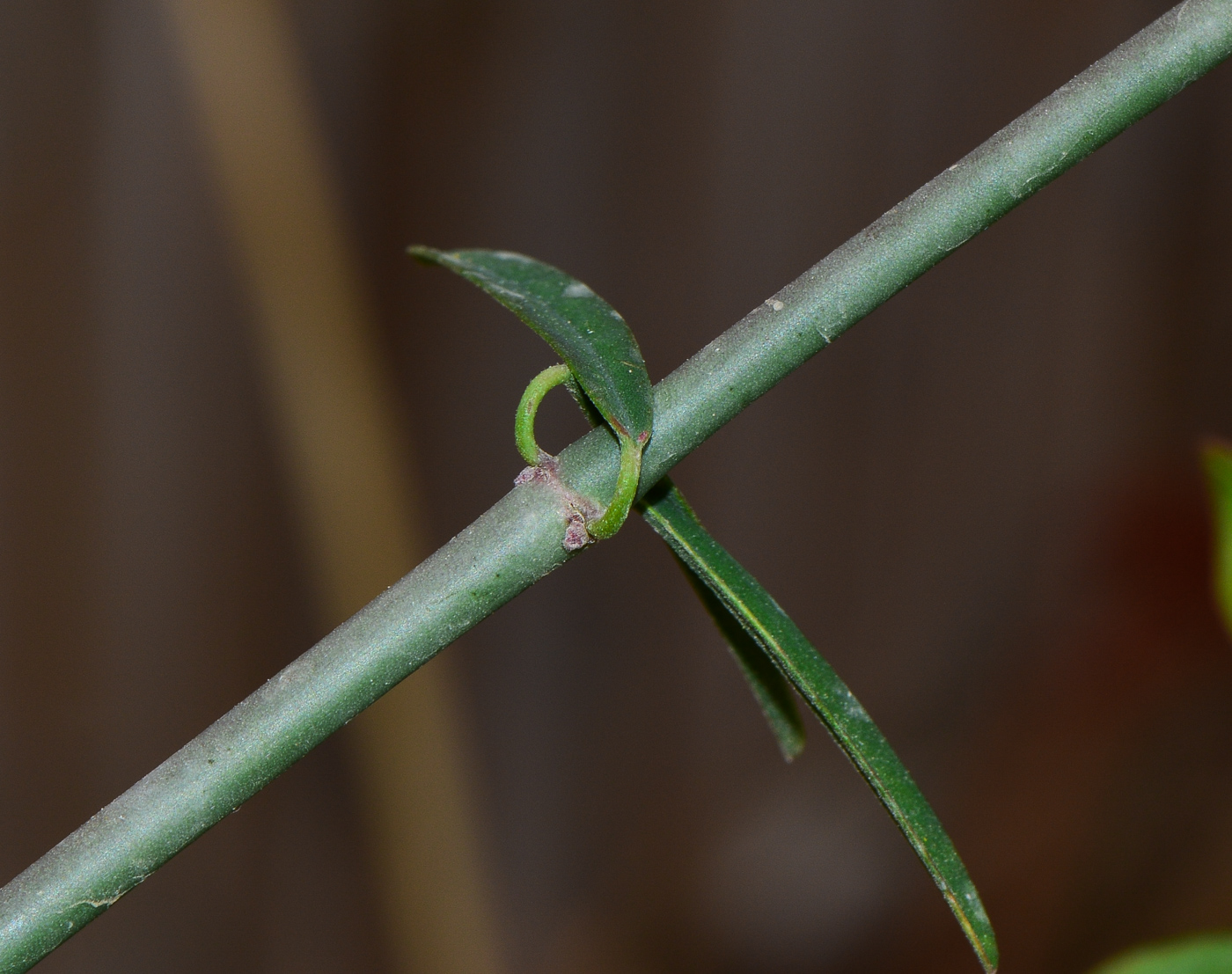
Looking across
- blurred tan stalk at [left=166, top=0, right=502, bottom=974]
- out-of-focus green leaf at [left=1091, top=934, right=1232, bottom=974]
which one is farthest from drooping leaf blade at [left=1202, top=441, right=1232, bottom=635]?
blurred tan stalk at [left=166, top=0, right=502, bottom=974]

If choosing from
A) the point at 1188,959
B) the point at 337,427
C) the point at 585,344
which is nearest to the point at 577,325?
the point at 585,344

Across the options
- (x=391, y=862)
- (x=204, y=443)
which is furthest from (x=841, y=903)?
(x=204, y=443)

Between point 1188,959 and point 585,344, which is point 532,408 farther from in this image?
point 1188,959

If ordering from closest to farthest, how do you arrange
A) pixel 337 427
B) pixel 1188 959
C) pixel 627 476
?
pixel 627 476 → pixel 1188 959 → pixel 337 427

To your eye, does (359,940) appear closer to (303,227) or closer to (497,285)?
(303,227)

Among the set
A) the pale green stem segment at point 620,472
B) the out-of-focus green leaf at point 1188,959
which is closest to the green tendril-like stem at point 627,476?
the pale green stem segment at point 620,472
